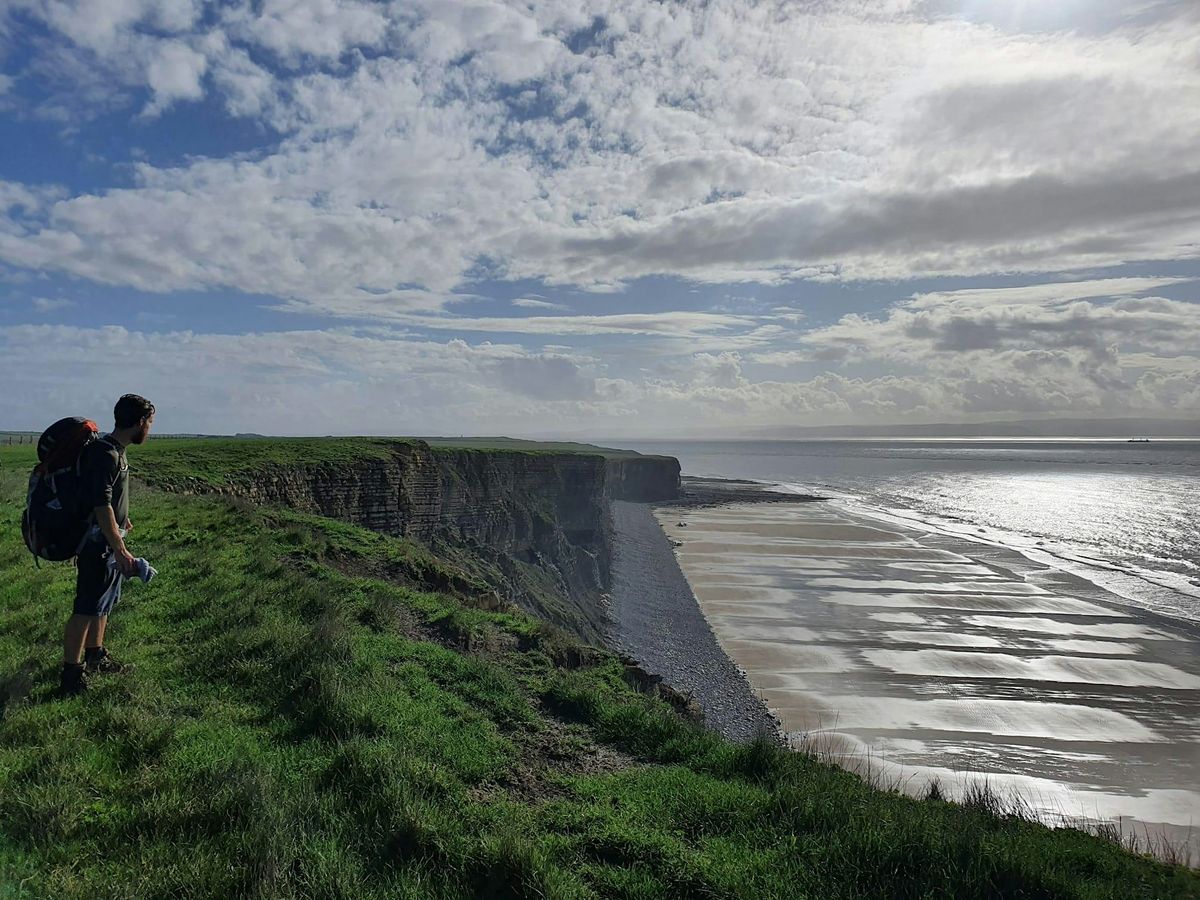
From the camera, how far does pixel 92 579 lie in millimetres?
6422

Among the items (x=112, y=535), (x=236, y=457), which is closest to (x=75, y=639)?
(x=112, y=535)

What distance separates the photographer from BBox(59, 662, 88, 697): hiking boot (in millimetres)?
6329

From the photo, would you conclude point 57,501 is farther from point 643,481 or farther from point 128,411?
point 643,481

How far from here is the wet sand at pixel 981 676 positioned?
19172 mm

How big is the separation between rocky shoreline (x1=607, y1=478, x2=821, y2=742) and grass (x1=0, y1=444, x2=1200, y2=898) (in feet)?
10.4

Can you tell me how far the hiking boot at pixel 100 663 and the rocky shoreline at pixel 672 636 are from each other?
24.7 feet

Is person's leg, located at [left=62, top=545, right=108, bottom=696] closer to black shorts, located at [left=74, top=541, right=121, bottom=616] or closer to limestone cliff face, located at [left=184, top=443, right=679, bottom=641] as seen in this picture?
black shorts, located at [left=74, top=541, right=121, bottom=616]

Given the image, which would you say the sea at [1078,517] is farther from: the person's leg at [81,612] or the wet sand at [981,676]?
the person's leg at [81,612]

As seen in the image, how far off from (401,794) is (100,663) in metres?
4.10

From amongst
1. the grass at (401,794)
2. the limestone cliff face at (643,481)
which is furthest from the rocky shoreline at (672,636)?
the limestone cliff face at (643,481)

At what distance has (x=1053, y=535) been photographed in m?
68.3

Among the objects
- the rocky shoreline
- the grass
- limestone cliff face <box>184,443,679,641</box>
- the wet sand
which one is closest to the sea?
the wet sand

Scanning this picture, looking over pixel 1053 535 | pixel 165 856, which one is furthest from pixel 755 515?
pixel 165 856

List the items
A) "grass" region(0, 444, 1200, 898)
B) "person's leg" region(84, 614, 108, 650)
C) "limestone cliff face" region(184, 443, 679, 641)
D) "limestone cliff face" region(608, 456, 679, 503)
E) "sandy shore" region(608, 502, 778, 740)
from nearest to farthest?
"grass" region(0, 444, 1200, 898) → "person's leg" region(84, 614, 108, 650) → "sandy shore" region(608, 502, 778, 740) → "limestone cliff face" region(184, 443, 679, 641) → "limestone cliff face" region(608, 456, 679, 503)
